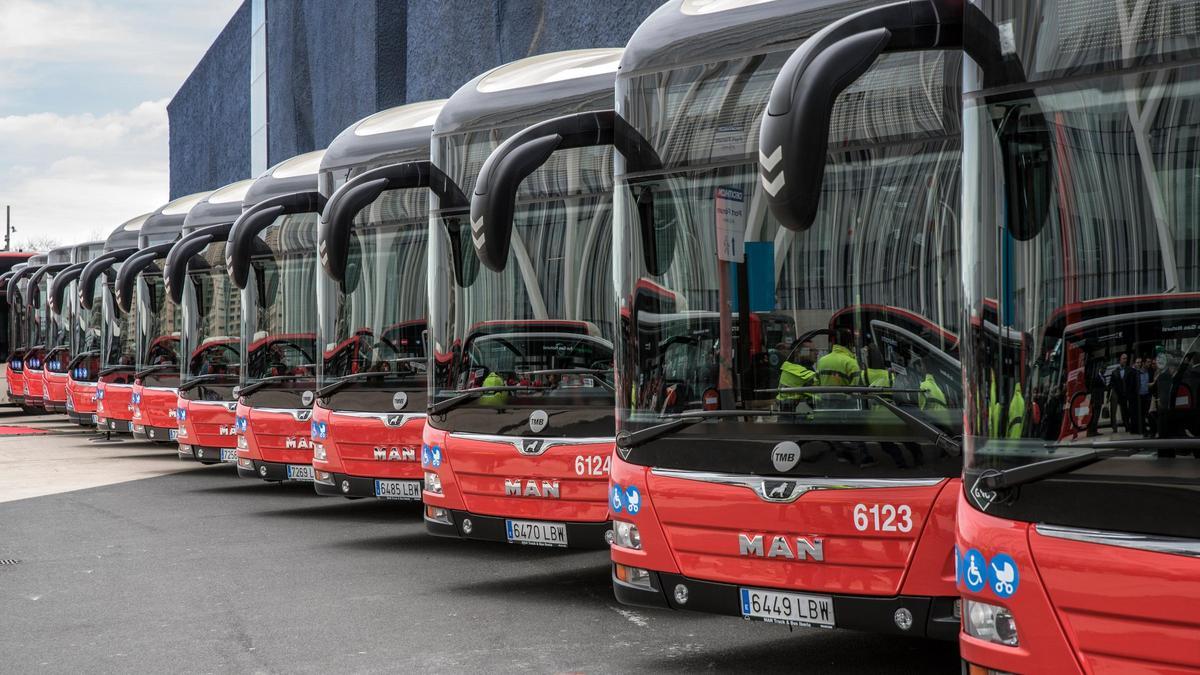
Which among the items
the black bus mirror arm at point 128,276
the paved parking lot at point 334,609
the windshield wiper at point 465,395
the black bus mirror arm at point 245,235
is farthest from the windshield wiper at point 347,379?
the black bus mirror arm at point 128,276

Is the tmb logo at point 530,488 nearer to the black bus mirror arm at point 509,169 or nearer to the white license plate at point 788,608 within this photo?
the black bus mirror arm at point 509,169

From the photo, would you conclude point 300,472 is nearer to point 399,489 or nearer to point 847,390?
point 399,489

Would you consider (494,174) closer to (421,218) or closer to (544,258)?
(544,258)

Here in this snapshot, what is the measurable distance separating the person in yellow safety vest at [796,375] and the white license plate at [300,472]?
315 inches

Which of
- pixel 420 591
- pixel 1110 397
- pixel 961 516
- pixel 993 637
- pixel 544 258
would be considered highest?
pixel 544 258

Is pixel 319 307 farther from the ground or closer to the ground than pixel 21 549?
farther from the ground

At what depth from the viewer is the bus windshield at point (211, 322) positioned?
51.7 feet

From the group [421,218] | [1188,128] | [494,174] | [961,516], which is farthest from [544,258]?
[1188,128]

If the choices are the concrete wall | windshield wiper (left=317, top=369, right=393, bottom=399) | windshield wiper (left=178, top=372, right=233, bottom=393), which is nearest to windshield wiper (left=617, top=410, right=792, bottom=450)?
windshield wiper (left=317, top=369, right=393, bottom=399)

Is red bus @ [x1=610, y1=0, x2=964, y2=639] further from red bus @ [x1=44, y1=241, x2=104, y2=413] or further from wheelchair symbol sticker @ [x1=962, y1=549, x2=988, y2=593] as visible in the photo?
red bus @ [x1=44, y1=241, x2=104, y2=413]

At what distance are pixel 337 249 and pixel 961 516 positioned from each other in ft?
16.5

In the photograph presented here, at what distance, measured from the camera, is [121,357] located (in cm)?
2088

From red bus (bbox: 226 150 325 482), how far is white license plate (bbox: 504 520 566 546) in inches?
203

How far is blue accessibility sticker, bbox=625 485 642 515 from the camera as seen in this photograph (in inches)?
256
